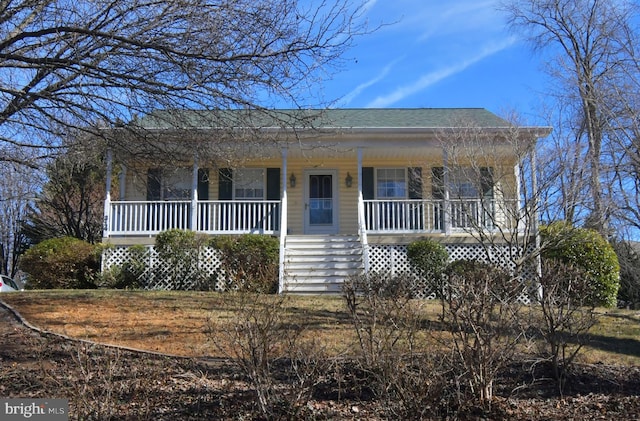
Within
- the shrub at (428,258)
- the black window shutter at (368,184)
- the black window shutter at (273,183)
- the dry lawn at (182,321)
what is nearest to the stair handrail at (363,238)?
the shrub at (428,258)

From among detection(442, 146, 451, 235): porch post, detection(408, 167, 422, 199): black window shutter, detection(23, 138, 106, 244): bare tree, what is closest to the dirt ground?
detection(442, 146, 451, 235): porch post

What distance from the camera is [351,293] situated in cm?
518

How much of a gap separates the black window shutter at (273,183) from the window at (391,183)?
9.27 feet

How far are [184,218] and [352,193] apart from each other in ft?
15.4

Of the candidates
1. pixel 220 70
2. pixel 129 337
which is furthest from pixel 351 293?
pixel 129 337

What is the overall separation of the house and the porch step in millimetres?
25

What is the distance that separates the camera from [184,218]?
46.8ft

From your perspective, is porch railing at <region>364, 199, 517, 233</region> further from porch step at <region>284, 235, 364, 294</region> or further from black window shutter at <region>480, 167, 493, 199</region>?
porch step at <region>284, 235, 364, 294</region>

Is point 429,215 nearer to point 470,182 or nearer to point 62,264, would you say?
point 470,182

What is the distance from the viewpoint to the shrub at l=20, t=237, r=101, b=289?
1333 centimetres

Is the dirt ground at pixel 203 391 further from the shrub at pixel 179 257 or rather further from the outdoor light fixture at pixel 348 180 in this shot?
the outdoor light fixture at pixel 348 180

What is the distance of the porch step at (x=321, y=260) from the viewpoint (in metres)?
12.1

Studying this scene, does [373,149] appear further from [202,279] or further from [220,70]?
[220,70]

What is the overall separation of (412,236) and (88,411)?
1028 cm
